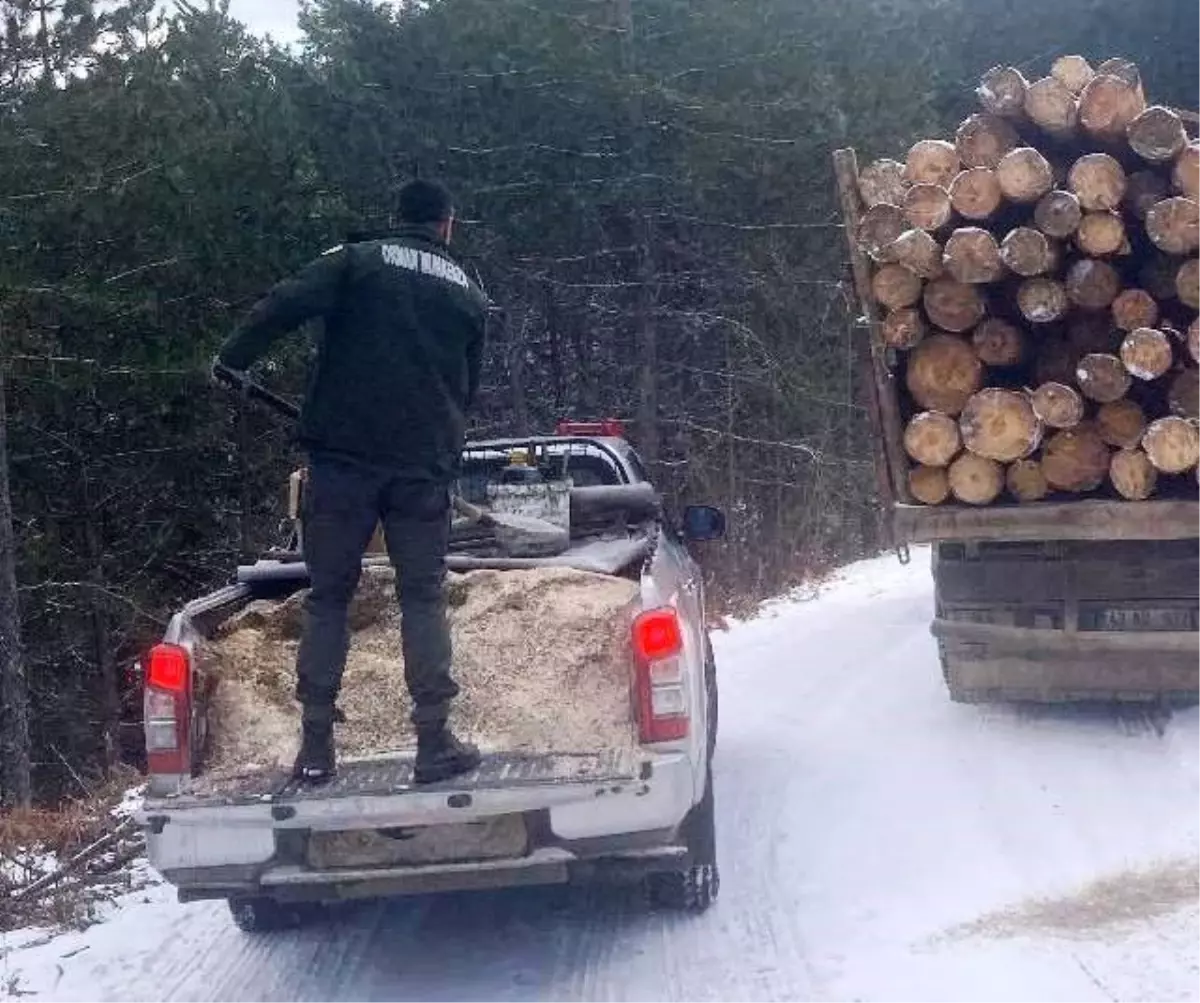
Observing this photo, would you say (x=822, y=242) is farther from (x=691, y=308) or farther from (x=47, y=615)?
(x=47, y=615)

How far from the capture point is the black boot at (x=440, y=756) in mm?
4609

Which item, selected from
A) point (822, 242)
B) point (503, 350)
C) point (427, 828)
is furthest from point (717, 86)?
point (427, 828)

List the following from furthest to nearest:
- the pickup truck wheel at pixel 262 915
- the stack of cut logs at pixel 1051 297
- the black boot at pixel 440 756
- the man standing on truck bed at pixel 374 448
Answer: the stack of cut logs at pixel 1051 297 < the pickup truck wheel at pixel 262 915 < the man standing on truck bed at pixel 374 448 < the black boot at pixel 440 756

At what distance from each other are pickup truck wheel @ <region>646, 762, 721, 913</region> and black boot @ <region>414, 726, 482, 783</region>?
93 centimetres

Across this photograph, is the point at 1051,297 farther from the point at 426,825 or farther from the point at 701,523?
the point at 426,825

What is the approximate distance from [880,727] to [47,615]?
503 inches

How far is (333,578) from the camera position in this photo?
481cm

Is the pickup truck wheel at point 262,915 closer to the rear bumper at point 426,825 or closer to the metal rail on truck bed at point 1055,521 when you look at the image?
the rear bumper at point 426,825

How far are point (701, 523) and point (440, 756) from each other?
2592 mm

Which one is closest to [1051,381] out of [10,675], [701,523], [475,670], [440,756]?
[701,523]

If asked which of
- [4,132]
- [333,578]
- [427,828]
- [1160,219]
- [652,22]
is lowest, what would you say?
[427,828]

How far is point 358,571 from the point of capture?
16.1ft

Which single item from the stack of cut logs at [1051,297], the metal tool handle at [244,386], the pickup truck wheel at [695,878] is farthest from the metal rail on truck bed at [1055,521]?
the metal tool handle at [244,386]

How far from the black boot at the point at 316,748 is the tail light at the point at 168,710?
0.42m
